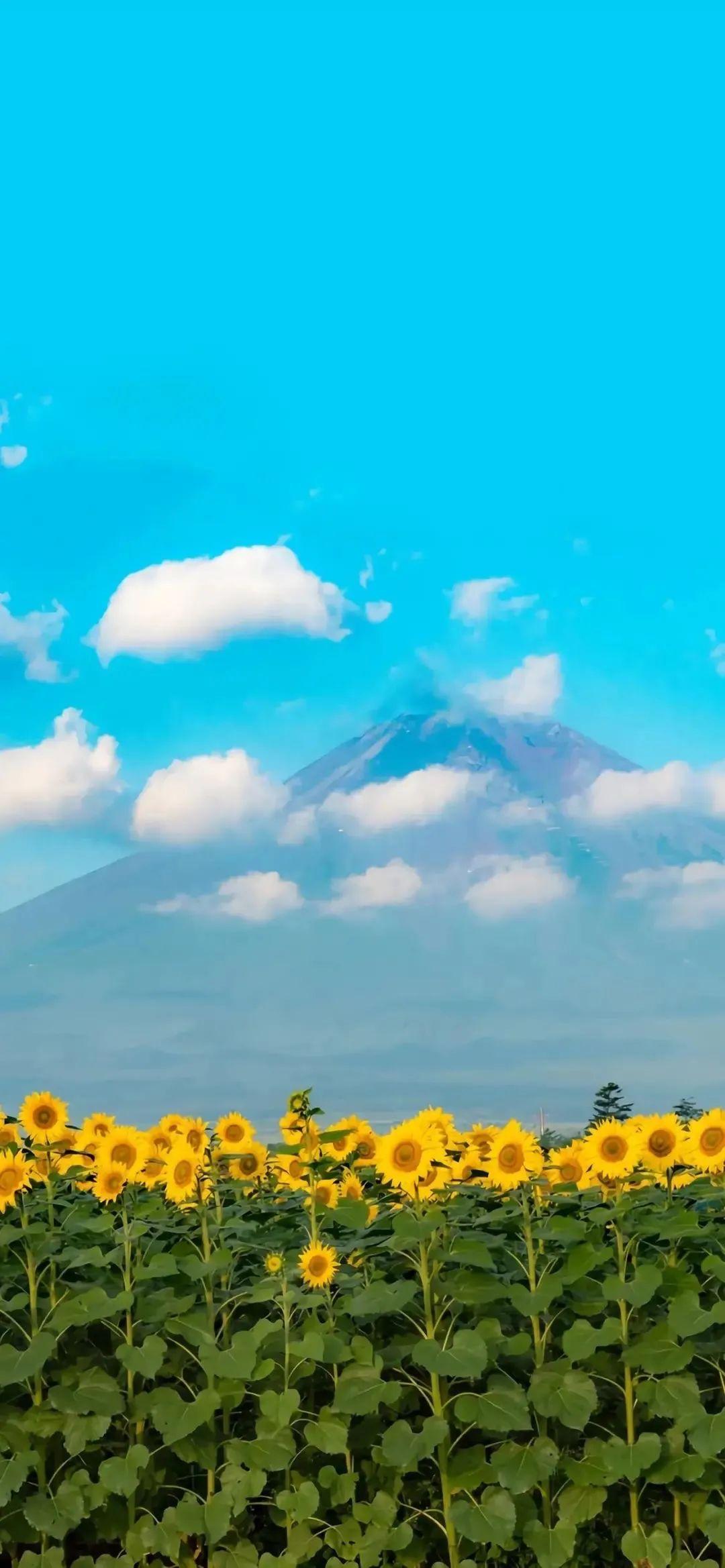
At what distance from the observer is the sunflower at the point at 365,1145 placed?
5699 millimetres

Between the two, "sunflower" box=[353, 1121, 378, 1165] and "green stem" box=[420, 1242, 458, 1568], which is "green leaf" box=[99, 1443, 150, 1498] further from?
"sunflower" box=[353, 1121, 378, 1165]

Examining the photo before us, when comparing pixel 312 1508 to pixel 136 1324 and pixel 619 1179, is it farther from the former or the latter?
pixel 619 1179

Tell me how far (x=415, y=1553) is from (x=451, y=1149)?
1.58m

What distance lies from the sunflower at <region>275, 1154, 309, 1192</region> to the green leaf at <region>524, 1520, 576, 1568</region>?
1399 mm

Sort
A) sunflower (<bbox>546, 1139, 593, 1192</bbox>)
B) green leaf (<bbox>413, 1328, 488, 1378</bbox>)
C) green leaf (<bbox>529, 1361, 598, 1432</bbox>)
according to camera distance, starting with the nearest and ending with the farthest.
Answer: green leaf (<bbox>413, 1328, 488, 1378</bbox>) < green leaf (<bbox>529, 1361, 598, 1432</bbox>) < sunflower (<bbox>546, 1139, 593, 1192</bbox>)

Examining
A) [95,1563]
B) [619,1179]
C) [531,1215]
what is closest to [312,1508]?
[95,1563]

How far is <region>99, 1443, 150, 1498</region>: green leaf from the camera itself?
14.3ft

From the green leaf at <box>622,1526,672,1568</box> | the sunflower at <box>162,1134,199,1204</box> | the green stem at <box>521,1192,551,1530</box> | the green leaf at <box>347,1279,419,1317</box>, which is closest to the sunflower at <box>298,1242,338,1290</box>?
the green leaf at <box>347,1279,419,1317</box>

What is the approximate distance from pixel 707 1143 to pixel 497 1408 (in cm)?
142

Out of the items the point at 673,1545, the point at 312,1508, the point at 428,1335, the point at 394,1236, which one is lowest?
the point at 673,1545

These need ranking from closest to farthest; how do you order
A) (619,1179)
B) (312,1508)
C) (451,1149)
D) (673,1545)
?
1. (312,1508)
2. (673,1545)
3. (619,1179)
4. (451,1149)

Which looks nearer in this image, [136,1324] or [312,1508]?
[312,1508]

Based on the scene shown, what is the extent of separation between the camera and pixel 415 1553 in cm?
443

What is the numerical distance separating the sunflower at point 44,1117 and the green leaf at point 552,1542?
2.31m
